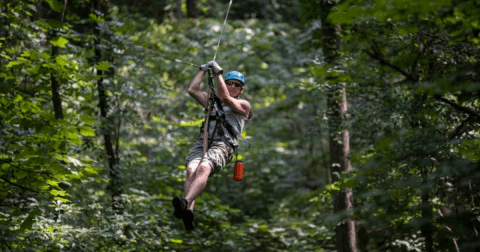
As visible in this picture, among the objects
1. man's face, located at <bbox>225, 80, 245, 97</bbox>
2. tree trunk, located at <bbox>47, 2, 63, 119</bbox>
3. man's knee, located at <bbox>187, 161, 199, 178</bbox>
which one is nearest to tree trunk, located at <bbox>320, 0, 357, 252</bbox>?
man's face, located at <bbox>225, 80, 245, 97</bbox>

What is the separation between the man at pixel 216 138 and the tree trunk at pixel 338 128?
178cm

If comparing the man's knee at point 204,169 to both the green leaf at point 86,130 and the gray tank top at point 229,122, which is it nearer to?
the gray tank top at point 229,122

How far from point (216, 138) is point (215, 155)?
0.26 m

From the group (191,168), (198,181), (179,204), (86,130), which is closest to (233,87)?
(191,168)

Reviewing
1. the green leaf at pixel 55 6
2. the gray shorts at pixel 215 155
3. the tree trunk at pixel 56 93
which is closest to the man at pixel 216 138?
the gray shorts at pixel 215 155

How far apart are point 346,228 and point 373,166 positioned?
13.2 ft

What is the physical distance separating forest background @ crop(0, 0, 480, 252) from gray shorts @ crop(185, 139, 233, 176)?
3.62 feet

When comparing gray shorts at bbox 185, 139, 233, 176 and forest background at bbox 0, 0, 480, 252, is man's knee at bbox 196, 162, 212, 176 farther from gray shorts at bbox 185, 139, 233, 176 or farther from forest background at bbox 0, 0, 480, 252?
forest background at bbox 0, 0, 480, 252

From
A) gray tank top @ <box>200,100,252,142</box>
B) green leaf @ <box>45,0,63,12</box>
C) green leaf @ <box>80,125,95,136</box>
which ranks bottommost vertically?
green leaf @ <box>80,125,95,136</box>

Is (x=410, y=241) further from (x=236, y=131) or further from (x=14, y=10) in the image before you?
(x=14, y=10)

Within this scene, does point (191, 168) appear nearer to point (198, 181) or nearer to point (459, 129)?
Result: point (198, 181)

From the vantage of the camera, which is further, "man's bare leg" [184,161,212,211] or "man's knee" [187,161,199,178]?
"man's knee" [187,161,199,178]

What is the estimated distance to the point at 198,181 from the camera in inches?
181

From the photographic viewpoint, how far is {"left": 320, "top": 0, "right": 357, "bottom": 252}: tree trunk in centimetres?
688
